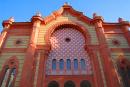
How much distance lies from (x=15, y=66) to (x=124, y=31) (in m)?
10.8

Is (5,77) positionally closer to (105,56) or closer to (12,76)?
(12,76)

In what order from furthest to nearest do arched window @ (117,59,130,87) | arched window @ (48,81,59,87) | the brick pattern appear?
the brick pattern < arched window @ (117,59,130,87) < arched window @ (48,81,59,87)

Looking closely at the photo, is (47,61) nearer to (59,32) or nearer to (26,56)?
(26,56)

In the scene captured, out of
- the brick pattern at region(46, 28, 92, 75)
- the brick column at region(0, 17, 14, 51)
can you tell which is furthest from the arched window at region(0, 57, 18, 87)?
the brick pattern at region(46, 28, 92, 75)

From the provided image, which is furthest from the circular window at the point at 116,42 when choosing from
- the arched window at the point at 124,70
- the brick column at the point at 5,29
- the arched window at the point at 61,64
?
the brick column at the point at 5,29

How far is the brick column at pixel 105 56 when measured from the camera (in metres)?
13.5

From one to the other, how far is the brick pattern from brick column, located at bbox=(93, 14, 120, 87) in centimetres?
135

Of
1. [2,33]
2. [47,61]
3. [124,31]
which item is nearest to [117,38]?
[124,31]

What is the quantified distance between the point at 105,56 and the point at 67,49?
3.47 m

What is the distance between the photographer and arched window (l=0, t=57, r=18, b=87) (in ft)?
46.3

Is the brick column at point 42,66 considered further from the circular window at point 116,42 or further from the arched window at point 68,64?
the circular window at point 116,42

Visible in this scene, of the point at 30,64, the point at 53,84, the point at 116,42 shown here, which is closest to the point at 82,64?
the point at 53,84

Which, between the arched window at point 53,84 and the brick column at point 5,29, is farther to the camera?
the brick column at point 5,29

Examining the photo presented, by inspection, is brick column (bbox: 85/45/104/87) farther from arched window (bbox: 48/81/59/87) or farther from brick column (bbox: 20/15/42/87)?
brick column (bbox: 20/15/42/87)
